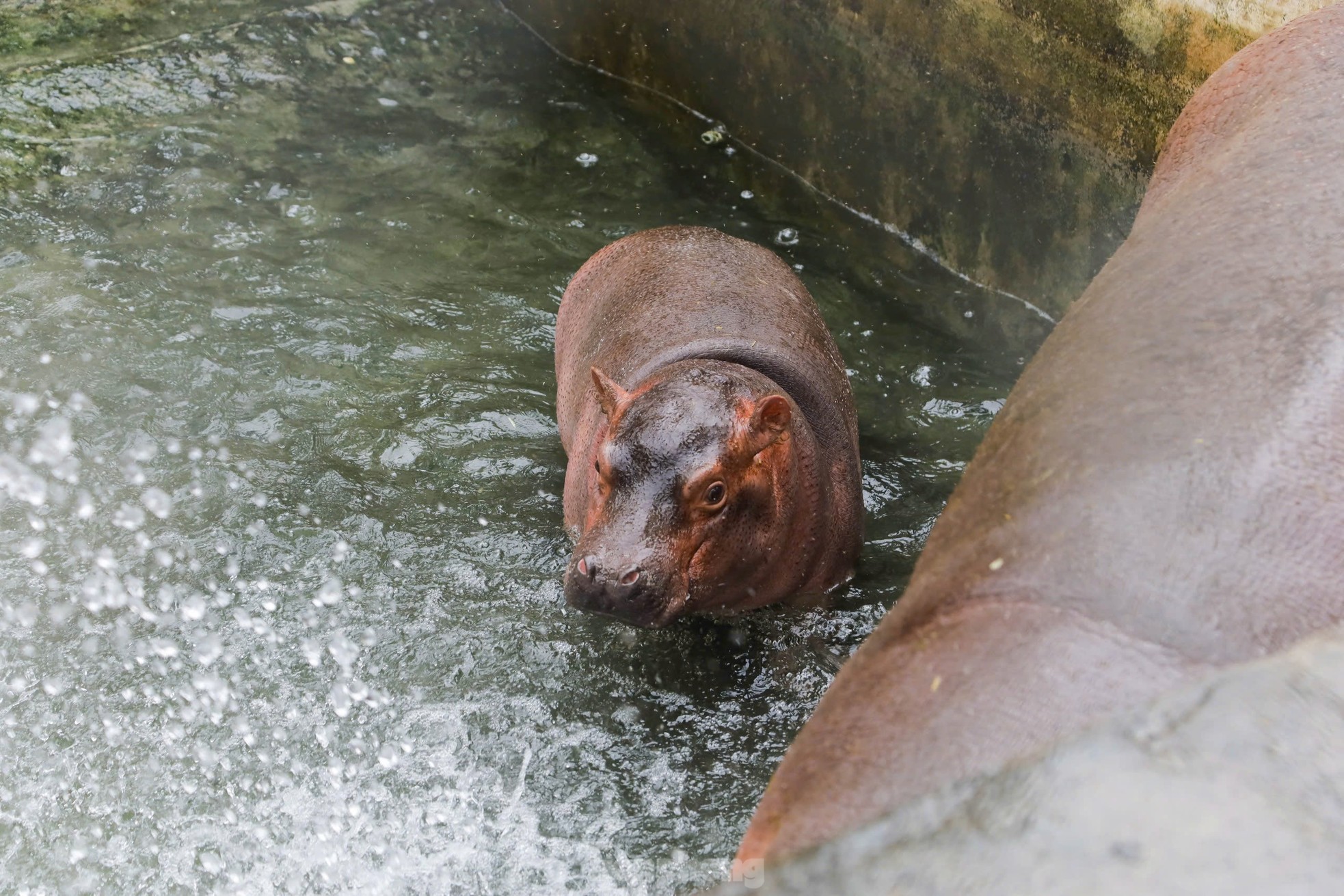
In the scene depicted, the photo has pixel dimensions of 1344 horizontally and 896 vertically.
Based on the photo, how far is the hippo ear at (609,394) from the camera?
4.09m

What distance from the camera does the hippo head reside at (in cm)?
373

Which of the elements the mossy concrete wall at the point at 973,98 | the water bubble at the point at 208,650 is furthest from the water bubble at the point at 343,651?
the mossy concrete wall at the point at 973,98

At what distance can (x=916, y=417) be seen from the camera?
5688 mm

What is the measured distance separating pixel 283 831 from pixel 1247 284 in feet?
9.13

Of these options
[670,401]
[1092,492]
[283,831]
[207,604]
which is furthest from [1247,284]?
[207,604]

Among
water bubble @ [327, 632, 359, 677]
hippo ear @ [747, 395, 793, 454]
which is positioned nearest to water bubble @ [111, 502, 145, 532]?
water bubble @ [327, 632, 359, 677]

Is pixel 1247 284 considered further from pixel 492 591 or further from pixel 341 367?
pixel 341 367

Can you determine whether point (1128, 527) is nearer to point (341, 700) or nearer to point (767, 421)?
point (767, 421)

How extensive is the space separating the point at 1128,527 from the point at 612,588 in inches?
78.8

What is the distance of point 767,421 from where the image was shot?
400cm

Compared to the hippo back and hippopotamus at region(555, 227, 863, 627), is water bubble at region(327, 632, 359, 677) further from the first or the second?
the hippo back

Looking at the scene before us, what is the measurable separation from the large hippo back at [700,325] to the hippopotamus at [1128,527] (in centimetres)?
204

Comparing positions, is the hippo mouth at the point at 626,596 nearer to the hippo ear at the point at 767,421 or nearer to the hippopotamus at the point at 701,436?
the hippopotamus at the point at 701,436

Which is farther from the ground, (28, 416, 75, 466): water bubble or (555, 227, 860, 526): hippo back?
(555, 227, 860, 526): hippo back
